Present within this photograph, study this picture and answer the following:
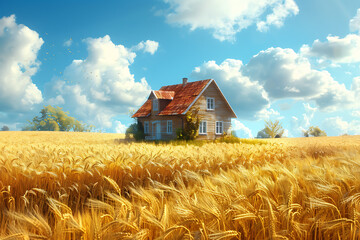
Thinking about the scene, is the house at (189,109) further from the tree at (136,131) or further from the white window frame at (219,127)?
the tree at (136,131)

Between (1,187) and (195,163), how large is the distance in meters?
3.72

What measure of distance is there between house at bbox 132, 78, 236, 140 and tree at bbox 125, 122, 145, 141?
0.73 m

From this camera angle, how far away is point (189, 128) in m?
25.5

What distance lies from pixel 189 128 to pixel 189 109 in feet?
6.44

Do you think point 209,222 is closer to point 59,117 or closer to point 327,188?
point 327,188

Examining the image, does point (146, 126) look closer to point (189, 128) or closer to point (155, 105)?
point (155, 105)

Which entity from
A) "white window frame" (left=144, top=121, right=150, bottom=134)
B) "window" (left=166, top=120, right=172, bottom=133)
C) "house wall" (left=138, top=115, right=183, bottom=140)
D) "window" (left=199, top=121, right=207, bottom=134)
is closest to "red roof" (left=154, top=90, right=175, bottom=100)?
"house wall" (left=138, top=115, right=183, bottom=140)

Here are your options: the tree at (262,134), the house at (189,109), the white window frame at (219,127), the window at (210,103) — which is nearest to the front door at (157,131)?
the house at (189,109)

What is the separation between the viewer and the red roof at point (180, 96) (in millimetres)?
26664

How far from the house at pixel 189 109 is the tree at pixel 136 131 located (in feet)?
2.39

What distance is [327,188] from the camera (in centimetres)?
261

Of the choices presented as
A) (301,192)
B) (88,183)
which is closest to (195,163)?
(88,183)

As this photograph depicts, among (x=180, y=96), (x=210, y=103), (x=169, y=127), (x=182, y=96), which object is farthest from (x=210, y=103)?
(x=169, y=127)

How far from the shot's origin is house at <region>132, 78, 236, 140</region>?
1062 inches
